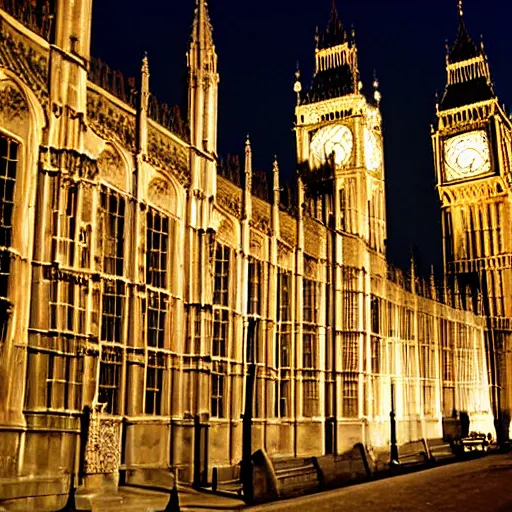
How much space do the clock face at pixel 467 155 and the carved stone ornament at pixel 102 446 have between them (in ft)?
156

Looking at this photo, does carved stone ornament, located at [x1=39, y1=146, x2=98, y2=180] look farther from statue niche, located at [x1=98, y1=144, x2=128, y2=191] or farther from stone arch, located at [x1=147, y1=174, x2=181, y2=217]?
stone arch, located at [x1=147, y1=174, x2=181, y2=217]

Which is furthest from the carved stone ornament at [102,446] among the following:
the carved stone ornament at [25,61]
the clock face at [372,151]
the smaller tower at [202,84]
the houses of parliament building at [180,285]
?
the clock face at [372,151]

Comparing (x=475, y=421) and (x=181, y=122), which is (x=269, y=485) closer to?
(x=181, y=122)

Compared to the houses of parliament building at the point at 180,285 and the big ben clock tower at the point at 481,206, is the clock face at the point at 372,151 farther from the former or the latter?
the big ben clock tower at the point at 481,206

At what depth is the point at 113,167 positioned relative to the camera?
2322cm

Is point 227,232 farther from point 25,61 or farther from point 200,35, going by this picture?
point 25,61

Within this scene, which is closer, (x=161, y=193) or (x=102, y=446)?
(x=102, y=446)

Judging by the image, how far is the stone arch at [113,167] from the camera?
22.7 meters

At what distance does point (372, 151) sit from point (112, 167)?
2216 cm

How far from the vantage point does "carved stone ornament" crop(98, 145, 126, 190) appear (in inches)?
895

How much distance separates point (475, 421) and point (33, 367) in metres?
41.6

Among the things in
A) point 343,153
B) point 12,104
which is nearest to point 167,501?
point 12,104

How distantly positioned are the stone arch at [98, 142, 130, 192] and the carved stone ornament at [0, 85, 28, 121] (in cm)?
344

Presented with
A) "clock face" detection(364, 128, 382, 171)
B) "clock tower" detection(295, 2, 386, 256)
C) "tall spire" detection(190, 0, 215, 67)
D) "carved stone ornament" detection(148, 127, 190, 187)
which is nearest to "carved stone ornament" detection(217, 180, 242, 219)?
"carved stone ornament" detection(148, 127, 190, 187)
